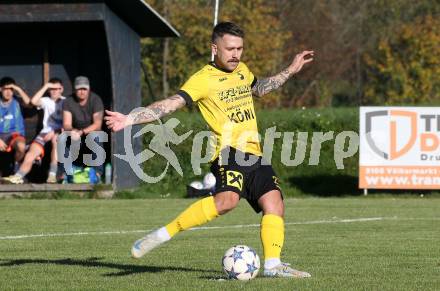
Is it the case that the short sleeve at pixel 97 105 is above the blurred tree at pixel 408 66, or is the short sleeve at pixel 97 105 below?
below

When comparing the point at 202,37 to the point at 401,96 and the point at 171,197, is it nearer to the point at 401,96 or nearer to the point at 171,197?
the point at 401,96

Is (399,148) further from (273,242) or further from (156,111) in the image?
(156,111)

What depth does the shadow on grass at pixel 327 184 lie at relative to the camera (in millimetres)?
24047

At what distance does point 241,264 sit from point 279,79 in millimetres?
1853

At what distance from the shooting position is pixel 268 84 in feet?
34.0

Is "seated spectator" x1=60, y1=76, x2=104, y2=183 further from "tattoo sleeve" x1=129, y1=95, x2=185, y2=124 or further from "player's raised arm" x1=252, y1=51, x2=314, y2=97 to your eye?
"tattoo sleeve" x1=129, y1=95, x2=185, y2=124

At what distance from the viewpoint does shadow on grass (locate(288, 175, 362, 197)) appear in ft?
78.9

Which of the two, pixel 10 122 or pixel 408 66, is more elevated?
pixel 408 66

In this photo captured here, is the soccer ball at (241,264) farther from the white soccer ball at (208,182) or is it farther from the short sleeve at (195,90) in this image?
the white soccer ball at (208,182)

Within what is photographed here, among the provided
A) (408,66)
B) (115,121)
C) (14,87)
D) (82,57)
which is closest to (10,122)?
(14,87)

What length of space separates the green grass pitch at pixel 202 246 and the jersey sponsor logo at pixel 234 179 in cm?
77

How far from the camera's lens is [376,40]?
181ft

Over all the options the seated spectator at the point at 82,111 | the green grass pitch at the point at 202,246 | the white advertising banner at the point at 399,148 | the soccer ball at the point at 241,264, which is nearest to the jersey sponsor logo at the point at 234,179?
the soccer ball at the point at 241,264

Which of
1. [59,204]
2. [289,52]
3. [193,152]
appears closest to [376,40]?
[289,52]
